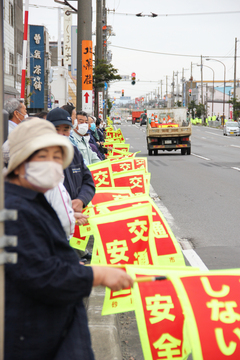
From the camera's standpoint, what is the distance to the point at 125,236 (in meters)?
3.68

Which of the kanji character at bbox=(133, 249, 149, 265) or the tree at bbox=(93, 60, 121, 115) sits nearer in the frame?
the kanji character at bbox=(133, 249, 149, 265)

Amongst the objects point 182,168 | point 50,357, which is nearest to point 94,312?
point 50,357

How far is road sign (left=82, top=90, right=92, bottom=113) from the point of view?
38.4 feet

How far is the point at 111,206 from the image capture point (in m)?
4.28

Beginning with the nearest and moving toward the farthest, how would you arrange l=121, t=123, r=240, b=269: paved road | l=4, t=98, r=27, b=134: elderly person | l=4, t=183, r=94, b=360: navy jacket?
l=4, t=183, r=94, b=360: navy jacket < l=4, t=98, r=27, b=134: elderly person < l=121, t=123, r=240, b=269: paved road

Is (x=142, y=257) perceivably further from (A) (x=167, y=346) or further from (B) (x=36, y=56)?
(B) (x=36, y=56)

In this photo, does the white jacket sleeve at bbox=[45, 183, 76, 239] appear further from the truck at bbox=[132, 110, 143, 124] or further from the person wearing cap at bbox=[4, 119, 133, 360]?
the truck at bbox=[132, 110, 143, 124]

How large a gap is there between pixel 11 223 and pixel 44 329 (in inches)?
18.4

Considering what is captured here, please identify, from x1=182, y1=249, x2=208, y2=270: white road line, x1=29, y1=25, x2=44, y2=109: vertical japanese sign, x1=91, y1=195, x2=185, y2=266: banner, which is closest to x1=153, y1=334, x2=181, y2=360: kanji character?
x1=91, y1=195, x2=185, y2=266: banner

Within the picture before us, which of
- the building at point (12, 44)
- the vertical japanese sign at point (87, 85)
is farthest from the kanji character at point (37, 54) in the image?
the vertical japanese sign at point (87, 85)

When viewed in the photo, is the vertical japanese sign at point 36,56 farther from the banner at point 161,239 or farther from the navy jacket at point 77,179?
the banner at point 161,239

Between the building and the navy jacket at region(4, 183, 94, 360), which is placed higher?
the building

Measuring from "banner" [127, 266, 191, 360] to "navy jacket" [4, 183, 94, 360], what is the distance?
890 millimetres

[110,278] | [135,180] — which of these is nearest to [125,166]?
[135,180]
